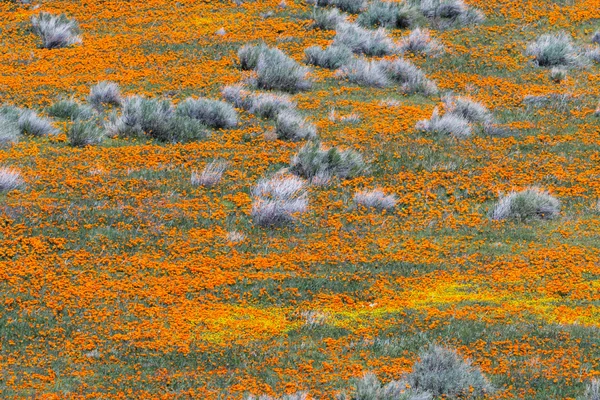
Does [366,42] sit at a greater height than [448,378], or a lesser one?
lesser

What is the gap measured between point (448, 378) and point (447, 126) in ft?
29.9

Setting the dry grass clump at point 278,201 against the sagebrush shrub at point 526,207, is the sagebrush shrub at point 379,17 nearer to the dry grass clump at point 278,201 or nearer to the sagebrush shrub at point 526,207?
the dry grass clump at point 278,201

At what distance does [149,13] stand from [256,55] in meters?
4.46

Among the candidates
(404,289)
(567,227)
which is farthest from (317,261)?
(567,227)

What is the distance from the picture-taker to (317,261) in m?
12.7

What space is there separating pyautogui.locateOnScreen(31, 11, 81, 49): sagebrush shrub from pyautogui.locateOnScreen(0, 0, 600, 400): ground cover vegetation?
0.06 metres

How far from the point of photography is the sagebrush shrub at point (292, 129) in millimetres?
17031

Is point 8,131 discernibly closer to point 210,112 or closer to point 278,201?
point 210,112

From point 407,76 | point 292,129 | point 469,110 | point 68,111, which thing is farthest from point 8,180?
point 407,76

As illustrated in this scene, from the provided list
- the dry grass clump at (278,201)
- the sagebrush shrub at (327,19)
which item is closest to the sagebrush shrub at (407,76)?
the sagebrush shrub at (327,19)

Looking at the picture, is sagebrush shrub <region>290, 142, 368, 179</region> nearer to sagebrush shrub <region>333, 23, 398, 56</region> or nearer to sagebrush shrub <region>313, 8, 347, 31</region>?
sagebrush shrub <region>333, 23, 398, 56</region>

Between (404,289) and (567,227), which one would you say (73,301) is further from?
(567,227)

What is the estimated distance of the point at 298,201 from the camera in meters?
14.1

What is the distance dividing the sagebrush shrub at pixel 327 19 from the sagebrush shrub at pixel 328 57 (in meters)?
2.31
